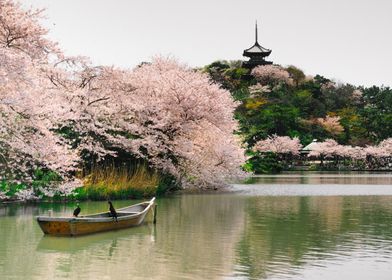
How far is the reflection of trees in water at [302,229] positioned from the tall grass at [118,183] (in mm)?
6158

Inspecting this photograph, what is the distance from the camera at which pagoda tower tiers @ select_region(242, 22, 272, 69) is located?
4897 inches

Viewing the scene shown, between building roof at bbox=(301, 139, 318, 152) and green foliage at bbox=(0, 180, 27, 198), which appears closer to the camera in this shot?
green foliage at bbox=(0, 180, 27, 198)

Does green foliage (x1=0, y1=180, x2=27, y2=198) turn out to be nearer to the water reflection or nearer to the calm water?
the water reflection

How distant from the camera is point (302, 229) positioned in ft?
75.6

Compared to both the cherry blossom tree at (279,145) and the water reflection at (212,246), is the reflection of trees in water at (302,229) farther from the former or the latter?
the cherry blossom tree at (279,145)

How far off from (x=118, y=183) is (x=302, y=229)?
14.9 meters

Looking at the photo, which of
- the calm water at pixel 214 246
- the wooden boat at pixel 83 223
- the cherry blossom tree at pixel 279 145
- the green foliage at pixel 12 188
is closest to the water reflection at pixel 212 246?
the calm water at pixel 214 246

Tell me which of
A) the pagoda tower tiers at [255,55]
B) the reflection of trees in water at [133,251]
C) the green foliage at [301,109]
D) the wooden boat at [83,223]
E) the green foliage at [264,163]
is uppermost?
the pagoda tower tiers at [255,55]

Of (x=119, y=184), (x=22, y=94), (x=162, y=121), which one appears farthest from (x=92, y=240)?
(x=162, y=121)

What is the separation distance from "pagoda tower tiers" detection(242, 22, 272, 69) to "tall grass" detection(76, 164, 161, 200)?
88.0 meters

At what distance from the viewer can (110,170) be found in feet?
121

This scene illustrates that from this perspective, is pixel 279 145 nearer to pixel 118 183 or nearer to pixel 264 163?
pixel 264 163

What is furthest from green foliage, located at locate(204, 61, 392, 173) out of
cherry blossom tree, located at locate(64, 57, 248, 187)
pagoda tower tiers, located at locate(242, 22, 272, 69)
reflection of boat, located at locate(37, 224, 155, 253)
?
reflection of boat, located at locate(37, 224, 155, 253)

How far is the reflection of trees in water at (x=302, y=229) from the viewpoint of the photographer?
16719 mm
